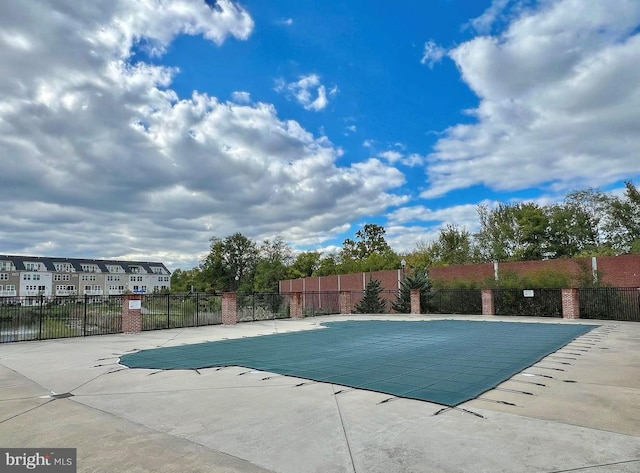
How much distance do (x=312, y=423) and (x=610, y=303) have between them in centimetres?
2114

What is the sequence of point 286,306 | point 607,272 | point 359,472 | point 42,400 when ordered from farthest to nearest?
1. point 286,306
2. point 607,272
3. point 42,400
4. point 359,472

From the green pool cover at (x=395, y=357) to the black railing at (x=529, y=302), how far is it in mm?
8045

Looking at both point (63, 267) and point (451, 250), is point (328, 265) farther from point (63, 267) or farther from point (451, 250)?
point (63, 267)

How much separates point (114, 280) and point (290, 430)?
3705 inches

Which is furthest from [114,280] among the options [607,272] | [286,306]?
[607,272]

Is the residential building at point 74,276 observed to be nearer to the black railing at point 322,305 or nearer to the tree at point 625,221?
the black railing at point 322,305

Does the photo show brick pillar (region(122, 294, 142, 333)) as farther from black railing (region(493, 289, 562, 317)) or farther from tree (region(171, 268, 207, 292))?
tree (region(171, 268, 207, 292))

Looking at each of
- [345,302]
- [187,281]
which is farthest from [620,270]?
[187,281]

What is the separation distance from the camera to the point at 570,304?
20812mm

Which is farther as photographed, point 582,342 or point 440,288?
point 440,288

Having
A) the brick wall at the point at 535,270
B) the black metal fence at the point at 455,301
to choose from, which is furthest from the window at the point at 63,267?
the black metal fence at the point at 455,301

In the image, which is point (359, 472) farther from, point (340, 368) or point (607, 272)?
point (607, 272)

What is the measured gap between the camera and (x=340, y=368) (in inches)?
339

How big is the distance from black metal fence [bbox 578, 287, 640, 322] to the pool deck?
14.5 m
